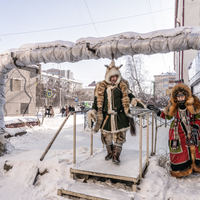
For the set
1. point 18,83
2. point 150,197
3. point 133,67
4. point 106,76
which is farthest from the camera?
point 133,67

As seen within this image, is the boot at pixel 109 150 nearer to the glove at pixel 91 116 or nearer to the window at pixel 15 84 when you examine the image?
the glove at pixel 91 116

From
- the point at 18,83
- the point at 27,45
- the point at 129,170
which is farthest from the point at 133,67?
the point at 129,170

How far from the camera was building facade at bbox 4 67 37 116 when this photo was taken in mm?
11938

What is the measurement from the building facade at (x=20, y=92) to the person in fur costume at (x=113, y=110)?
10.3 metres

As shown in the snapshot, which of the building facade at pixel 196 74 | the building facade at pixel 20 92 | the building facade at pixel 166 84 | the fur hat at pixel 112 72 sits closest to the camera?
the fur hat at pixel 112 72

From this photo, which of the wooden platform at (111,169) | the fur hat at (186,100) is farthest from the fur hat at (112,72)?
the wooden platform at (111,169)

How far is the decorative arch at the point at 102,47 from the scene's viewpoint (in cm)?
294

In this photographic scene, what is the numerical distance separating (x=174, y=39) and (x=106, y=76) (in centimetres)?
130

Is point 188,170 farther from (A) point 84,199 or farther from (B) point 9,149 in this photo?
(B) point 9,149

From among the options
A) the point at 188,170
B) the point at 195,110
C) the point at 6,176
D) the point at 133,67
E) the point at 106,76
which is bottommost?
the point at 6,176

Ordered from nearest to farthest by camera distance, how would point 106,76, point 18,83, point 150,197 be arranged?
point 150,197
point 106,76
point 18,83

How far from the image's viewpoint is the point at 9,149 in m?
4.31

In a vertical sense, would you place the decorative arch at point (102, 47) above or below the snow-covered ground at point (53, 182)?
above

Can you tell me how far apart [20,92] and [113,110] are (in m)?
11.0
